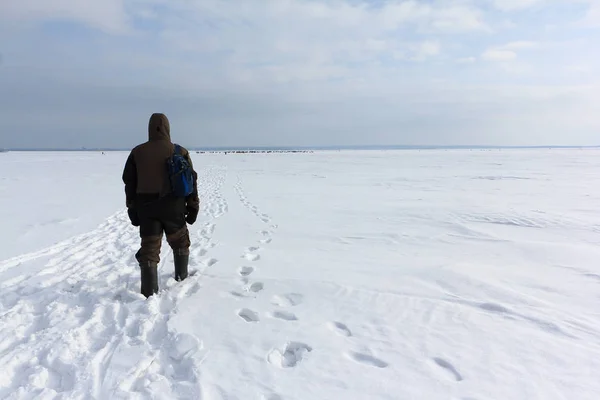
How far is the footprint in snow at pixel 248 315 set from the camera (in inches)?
145

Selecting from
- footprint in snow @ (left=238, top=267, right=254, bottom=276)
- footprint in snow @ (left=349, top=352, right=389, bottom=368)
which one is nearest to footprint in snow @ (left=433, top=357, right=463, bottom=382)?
footprint in snow @ (left=349, top=352, right=389, bottom=368)

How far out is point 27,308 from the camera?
3.93 metres

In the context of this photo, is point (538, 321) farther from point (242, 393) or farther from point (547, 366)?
point (242, 393)

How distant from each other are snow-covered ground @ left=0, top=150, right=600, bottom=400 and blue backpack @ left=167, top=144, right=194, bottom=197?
111cm

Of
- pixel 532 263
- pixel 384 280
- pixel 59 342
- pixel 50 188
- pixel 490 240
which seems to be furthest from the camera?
pixel 50 188

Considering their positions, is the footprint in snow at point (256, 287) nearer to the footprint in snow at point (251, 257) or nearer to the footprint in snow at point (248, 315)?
the footprint in snow at point (248, 315)

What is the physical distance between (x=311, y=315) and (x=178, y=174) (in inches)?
75.5

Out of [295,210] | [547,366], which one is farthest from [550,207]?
[547,366]

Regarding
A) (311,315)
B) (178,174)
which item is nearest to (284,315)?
(311,315)

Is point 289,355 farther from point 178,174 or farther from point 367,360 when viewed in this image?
point 178,174

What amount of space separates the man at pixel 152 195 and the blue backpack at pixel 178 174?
0.17ft

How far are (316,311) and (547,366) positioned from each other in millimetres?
1888

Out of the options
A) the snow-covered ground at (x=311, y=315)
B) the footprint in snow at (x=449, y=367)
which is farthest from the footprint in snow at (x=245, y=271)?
the footprint in snow at (x=449, y=367)

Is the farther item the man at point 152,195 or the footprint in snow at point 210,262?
the footprint in snow at point 210,262
